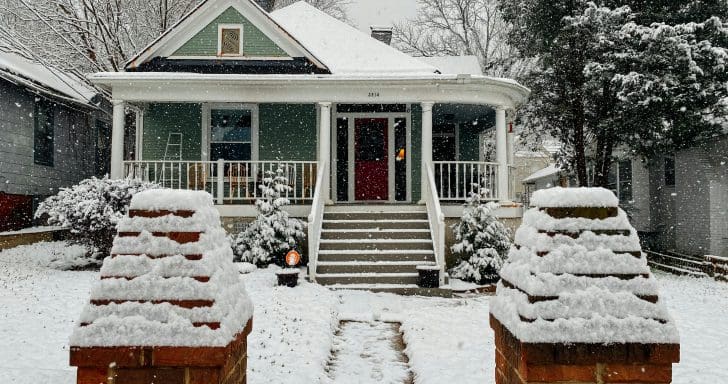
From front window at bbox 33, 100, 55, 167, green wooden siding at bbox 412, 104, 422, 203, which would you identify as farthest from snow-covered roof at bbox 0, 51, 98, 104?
green wooden siding at bbox 412, 104, 422, 203

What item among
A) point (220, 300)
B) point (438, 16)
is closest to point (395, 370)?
point (220, 300)

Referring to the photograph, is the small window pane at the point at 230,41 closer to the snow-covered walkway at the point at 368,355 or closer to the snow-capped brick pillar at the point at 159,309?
the snow-covered walkway at the point at 368,355

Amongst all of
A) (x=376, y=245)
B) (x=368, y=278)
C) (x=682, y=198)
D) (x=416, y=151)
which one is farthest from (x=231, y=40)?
(x=682, y=198)

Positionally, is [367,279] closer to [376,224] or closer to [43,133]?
[376,224]

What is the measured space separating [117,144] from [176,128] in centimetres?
197

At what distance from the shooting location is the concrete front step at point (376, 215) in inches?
422

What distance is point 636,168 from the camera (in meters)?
15.8

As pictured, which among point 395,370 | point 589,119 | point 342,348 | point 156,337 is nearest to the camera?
point 156,337

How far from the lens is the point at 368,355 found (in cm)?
557

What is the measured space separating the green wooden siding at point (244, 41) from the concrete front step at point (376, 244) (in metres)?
5.20

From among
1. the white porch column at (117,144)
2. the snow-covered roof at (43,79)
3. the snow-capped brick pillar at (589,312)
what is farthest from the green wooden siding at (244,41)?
the snow-capped brick pillar at (589,312)

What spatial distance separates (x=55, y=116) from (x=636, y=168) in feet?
55.6

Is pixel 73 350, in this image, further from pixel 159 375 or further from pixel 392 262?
pixel 392 262

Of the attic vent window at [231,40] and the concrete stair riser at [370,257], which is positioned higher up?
the attic vent window at [231,40]
